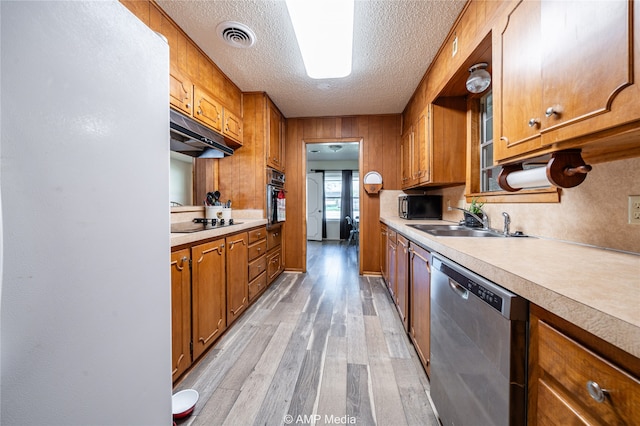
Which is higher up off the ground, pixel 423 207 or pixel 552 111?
pixel 552 111

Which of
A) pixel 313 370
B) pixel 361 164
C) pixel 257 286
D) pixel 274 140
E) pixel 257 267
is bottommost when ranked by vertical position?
pixel 313 370

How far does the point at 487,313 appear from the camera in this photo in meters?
0.77

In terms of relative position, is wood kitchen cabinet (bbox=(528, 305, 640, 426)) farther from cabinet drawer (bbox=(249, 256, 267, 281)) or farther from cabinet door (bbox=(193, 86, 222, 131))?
cabinet door (bbox=(193, 86, 222, 131))

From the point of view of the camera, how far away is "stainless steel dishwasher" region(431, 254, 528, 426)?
669 mm

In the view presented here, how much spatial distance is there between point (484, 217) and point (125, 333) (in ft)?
7.27

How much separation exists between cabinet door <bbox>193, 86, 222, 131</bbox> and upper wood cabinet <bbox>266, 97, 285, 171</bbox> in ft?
2.47

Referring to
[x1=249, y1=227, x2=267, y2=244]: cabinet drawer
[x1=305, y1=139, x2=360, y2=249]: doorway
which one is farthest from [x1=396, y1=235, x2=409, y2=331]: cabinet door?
[x1=305, y1=139, x2=360, y2=249]: doorway

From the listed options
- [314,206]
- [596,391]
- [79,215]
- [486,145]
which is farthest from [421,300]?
[314,206]

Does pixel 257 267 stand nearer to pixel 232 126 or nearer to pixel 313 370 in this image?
pixel 313 370

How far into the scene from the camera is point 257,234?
2688mm

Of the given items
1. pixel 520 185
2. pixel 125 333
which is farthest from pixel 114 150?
pixel 520 185

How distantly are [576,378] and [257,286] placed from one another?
2.56 meters

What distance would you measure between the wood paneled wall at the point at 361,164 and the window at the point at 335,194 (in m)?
3.46

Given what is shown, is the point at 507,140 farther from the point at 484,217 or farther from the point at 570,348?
the point at 570,348
